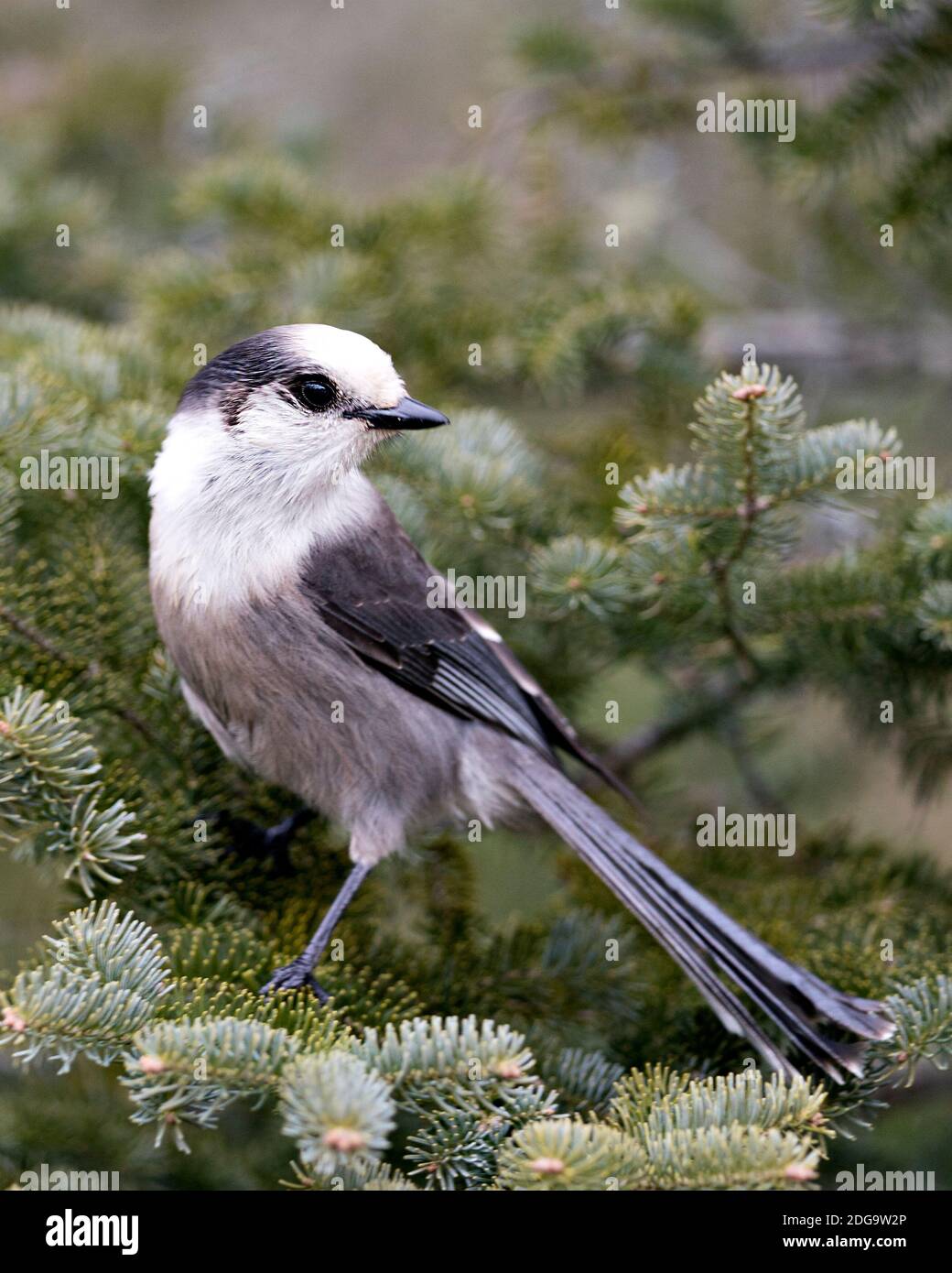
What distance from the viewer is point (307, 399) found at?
2.24 meters

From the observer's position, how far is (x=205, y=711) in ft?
7.50

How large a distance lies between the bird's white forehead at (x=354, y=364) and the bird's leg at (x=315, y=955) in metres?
0.89

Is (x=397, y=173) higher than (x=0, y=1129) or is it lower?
higher

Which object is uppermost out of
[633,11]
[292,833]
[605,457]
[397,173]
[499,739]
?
[397,173]

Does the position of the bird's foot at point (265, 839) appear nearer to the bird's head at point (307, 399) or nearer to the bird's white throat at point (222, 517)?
the bird's white throat at point (222, 517)

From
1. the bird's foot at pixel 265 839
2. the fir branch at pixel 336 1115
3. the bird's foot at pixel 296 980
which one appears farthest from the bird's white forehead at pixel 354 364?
the fir branch at pixel 336 1115

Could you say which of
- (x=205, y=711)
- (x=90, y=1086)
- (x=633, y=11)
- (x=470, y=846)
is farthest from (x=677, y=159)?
(x=90, y=1086)

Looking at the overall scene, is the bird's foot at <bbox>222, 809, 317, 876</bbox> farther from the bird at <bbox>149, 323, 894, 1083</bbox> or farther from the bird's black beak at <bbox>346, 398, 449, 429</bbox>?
the bird's black beak at <bbox>346, 398, 449, 429</bbox>

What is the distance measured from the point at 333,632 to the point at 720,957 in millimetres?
931

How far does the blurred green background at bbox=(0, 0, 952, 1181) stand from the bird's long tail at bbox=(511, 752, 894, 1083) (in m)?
0.53

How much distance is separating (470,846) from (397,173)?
368cm

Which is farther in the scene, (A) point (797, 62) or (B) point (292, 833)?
(A) point (797, 62)

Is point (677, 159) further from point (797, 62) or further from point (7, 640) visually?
point (7, 640)

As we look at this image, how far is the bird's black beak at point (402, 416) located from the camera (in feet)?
7.23
